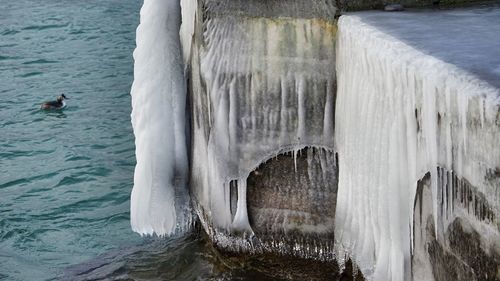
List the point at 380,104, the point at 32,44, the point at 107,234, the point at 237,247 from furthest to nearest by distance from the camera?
the point at 32,44 → the point at 107,234 → the point at 237,247 → the point at 380,104

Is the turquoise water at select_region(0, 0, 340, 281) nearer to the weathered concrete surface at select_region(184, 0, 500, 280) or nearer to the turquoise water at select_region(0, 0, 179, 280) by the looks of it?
the turquoise water at select_region(0, 0, 179, 280)

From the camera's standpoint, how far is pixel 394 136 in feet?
15.2

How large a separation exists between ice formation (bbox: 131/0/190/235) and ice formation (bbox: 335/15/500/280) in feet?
5.22

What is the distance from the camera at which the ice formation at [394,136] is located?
3.72 metres

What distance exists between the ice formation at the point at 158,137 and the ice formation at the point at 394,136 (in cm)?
159

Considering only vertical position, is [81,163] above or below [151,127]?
below

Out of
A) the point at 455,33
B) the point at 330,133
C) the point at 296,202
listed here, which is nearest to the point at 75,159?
the point at 296,202

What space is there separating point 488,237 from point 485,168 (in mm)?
310

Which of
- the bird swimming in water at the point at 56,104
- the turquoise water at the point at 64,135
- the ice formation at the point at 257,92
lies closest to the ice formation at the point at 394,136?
the ice formation at the point at 257,92

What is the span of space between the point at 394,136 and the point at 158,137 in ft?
8.59

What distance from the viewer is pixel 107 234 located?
8.46 meters

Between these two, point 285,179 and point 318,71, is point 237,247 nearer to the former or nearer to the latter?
point 285,179

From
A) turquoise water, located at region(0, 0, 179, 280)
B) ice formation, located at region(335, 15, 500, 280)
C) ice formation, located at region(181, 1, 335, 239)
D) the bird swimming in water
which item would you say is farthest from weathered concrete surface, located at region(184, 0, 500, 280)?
the bird swimming in water

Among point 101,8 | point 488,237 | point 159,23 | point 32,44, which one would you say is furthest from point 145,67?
point 101,8
